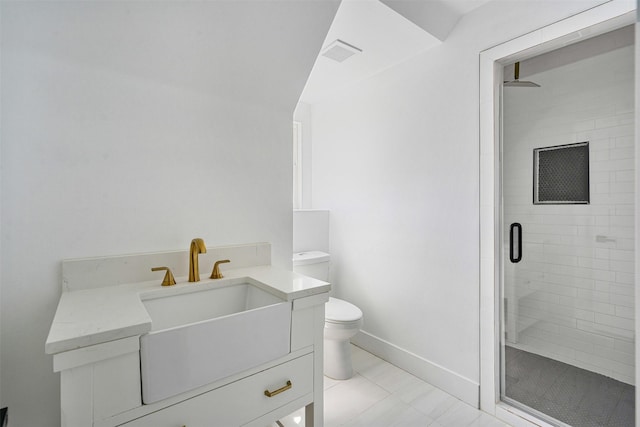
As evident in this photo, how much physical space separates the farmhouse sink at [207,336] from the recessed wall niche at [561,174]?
5.26 ft

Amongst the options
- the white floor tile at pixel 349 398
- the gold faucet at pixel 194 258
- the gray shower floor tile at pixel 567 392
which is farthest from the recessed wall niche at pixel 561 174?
the gold faucet at pixel 194 258

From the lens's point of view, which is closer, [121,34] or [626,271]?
[121,34]

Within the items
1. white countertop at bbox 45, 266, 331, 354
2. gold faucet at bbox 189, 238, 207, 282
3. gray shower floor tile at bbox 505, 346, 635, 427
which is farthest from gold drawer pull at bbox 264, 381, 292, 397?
gray shower floor tile at bbox 505, 346, 635, 427

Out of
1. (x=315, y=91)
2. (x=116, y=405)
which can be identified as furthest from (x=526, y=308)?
(x=315, y=91)

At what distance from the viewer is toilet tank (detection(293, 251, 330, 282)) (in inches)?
98.9

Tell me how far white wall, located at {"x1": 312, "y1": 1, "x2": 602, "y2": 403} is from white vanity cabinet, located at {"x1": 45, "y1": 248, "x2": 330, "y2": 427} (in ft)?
3.62

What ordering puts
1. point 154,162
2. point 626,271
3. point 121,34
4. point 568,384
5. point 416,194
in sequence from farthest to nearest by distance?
point 416,194 → point 568,384 → point 626,271 → point 154,162 → point 121,34

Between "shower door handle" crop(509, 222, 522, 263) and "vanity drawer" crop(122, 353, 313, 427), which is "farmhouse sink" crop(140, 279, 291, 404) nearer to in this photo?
"vanity drawer" crop(122, 353, 313, 427)

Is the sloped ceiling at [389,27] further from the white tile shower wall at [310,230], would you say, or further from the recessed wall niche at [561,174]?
the white tile shower wall at [310,230]

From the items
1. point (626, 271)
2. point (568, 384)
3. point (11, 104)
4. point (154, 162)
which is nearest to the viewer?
point (11, 104)

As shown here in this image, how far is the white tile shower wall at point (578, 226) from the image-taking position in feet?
4.97

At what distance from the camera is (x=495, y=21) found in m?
1.74

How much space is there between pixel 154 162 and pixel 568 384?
247 centimetres

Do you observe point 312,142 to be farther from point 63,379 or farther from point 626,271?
point 63,379
